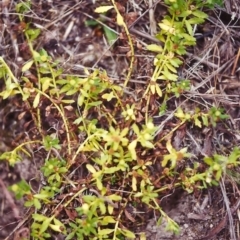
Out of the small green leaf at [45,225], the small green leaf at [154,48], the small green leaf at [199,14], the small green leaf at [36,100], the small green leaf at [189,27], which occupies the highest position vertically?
the small green leaf at [199,14]

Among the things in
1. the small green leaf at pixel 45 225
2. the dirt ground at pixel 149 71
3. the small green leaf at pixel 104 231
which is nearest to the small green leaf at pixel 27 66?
the dirt ground at pixel 149 71

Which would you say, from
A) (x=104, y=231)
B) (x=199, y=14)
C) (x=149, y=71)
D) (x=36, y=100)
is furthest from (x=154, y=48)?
(x=104, y=231)

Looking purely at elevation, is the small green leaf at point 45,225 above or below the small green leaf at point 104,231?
above

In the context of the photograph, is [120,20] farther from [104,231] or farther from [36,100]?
[104,231]

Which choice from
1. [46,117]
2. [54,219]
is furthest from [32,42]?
[54,219]

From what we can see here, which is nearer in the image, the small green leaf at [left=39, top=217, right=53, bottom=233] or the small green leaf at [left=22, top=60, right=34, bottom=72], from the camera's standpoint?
the small green leaf at [left=39, top=217, right=53, bottom=233]

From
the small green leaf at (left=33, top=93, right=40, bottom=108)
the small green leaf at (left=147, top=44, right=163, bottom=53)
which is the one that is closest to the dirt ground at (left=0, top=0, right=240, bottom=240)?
the small green leaf at (left=147, top=44, right=163, bottom=53)

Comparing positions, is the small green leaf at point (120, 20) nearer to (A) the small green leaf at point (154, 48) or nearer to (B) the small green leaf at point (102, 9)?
(B) the small green leaf at point (102, 9)

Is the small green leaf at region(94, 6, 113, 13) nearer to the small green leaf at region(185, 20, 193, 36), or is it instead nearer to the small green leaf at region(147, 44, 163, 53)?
the small green leaf at region(147, 44, 163, 53)

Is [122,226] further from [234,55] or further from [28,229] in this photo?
[234,55]
